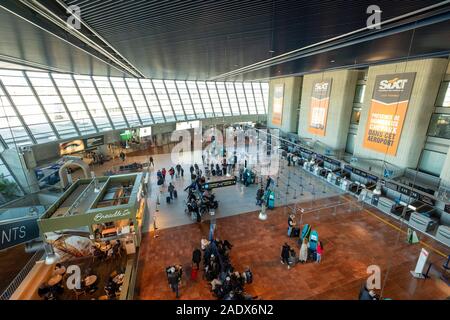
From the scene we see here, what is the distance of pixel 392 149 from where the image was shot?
12.6m

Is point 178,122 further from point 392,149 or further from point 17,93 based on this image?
point 392,149

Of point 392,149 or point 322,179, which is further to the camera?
point 322,179

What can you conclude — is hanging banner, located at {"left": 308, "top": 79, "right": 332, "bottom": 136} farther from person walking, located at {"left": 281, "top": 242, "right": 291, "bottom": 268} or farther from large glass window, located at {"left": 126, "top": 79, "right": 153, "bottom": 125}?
large glass window, located at {"left": 126, "top": 79, "right": 153, "bottom": 125}

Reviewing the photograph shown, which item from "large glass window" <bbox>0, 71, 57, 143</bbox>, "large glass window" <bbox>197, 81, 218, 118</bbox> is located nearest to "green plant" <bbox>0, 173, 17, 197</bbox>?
"large glass window" <bbox>0, 71, 57, 143</bbox>

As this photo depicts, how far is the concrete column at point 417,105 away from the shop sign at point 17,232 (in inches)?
643

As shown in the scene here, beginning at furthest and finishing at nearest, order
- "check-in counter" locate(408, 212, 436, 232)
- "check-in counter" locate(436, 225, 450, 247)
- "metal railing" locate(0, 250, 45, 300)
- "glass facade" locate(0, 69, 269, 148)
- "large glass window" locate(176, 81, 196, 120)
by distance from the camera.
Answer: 1. "large glass window" locate(176, 81, 196, 120)
2. "glass facade" locate(0, 69, 269, 148)
3. "check-in counter" locate(408, 212, 436, 232)
4. "check-in counter" locate(436, 225, 450, 247)
5. "metal railing" locate(0, 250, 45, 300)

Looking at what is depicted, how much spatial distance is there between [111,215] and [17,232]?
2408 mm

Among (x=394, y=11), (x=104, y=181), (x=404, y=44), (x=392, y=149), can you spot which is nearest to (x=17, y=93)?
(x=104, y=181)

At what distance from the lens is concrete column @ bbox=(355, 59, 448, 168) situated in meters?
10.7

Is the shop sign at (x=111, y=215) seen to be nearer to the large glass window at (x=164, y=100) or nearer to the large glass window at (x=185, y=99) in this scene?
→ the large glass window at (x=164, y=100)

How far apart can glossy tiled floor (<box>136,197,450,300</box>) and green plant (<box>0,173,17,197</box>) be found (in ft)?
28.8

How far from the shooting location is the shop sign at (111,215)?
742 centimetres

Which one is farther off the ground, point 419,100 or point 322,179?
point 419,100
